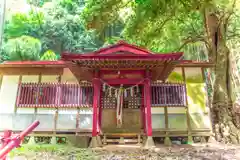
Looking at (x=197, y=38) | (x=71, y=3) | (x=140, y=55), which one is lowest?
(x=140, y=55)

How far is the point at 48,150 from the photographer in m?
6.23

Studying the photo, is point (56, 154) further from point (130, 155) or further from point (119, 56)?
point (119, 56)

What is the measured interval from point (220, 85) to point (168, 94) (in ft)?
6.90

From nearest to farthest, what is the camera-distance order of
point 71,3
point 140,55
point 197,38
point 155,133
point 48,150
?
point 48,150 → point 140,55 → point 155,133 → point 197,38 → point 71,3

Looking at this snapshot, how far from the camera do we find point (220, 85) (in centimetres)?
817

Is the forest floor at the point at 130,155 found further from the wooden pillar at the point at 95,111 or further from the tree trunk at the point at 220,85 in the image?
the tree trunk at the point at 220,85

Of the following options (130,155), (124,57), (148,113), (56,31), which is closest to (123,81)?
(124,57)

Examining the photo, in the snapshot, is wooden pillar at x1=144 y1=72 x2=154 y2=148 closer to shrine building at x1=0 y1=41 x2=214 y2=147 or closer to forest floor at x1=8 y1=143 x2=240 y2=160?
shrine building at x1=0 y1=41 x2=214 y2=147

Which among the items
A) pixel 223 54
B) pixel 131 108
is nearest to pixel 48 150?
pixel 131 108

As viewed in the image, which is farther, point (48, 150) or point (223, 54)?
point (223, 54)

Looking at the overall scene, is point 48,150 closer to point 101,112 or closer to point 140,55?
point 101,112

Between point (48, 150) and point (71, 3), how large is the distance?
80.6 ft

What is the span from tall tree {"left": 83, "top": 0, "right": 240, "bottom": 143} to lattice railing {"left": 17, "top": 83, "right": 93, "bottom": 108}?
2956 millimetres

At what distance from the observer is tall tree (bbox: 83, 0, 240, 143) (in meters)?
6.93
